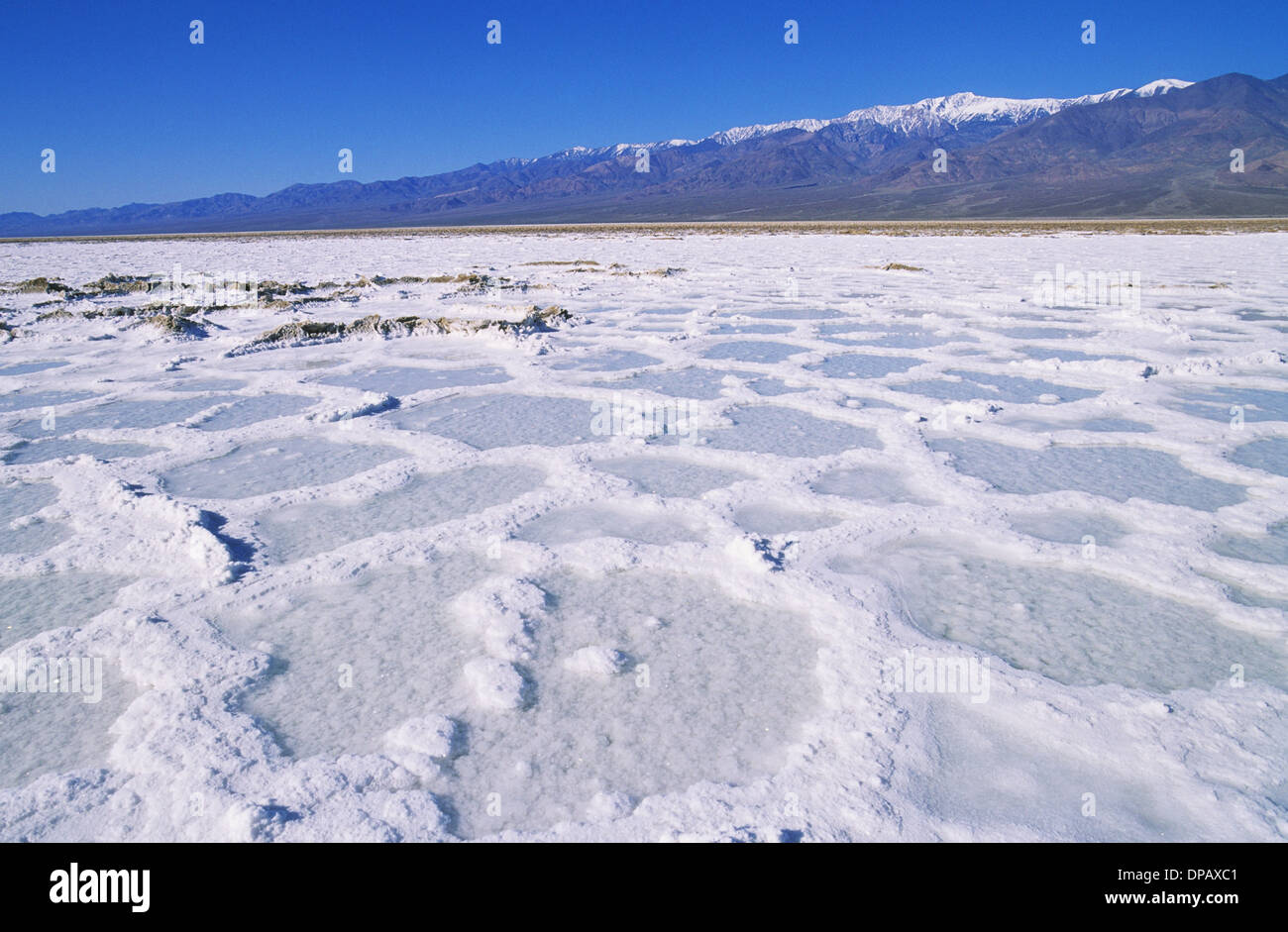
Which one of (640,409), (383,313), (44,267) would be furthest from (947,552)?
(44,267)

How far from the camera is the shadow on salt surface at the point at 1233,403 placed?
3.78 m

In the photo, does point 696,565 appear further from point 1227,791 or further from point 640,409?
point 640,409

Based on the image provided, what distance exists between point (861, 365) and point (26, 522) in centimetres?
457

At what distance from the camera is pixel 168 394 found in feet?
15.3

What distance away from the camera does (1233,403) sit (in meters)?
4.06

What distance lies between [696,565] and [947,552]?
792 millimetres

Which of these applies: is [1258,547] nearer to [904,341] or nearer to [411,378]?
[904,341]

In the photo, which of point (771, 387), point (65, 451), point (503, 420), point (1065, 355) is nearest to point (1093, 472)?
point (771, 387)

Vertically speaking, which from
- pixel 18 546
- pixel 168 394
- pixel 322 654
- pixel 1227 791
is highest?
pixel 168 394

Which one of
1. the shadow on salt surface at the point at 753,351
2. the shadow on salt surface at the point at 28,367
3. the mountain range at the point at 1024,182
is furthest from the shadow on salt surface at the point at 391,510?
the mountain range at the point at 1024,182

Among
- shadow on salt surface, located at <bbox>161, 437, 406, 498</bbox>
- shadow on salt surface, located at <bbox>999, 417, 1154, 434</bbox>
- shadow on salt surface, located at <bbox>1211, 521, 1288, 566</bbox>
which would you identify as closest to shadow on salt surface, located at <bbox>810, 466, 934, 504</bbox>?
shadow on salt surface, located at <bbox>1211, 521, 1288, 566</bbox>

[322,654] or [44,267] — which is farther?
[44,267]

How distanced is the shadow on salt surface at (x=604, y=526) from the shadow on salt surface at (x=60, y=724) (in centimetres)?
116
